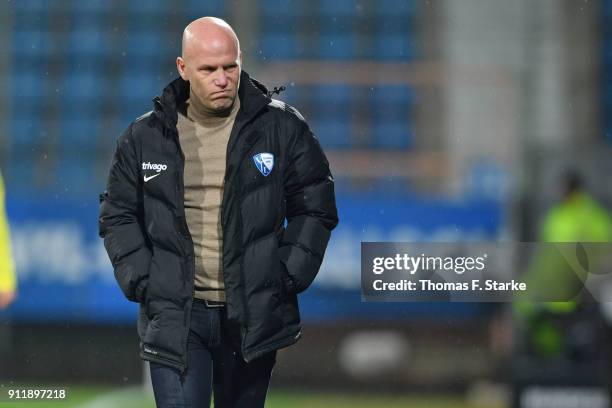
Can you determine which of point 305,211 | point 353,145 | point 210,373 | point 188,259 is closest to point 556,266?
point 353,145

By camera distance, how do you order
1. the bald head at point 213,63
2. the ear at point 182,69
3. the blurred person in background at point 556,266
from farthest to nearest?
the blurred person in background at point 556,266 < the ear at point 182,69 < the bald head at point 213,63

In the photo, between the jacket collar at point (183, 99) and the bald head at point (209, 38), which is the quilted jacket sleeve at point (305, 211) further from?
the bald head at point (209, 38)

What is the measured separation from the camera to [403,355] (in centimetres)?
995

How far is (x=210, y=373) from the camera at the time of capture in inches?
117

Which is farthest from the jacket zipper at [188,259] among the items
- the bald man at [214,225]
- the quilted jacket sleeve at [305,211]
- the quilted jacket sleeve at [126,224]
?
the quilted jacket sleeve at [305,211]

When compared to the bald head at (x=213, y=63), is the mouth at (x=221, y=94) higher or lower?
lower

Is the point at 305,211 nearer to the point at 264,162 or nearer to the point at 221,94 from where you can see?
the point at 264,162

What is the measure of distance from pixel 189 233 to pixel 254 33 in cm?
909

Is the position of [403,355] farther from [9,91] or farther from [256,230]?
[256,230]

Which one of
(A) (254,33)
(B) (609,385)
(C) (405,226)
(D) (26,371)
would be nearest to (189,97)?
(B) (609,385)

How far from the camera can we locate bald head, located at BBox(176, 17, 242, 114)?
287 centimetres

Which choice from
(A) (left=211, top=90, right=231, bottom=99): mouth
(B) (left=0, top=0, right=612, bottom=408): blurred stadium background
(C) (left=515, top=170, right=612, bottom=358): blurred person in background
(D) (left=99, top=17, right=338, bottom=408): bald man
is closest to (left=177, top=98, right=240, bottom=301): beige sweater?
(D) (left=99, top=17, right=338, bottom=408): bald man

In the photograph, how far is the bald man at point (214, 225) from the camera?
114 inches

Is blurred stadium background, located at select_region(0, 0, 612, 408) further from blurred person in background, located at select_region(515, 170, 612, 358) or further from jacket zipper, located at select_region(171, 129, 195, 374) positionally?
jacket zipper, located at select_region(171, 129, 195, 374)
